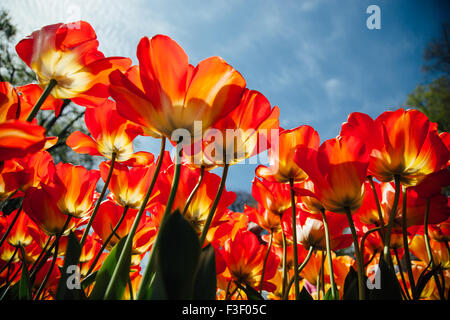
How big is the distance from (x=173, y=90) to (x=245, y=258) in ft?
1.41

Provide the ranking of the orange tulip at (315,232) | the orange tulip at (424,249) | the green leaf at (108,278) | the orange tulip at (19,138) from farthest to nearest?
the orange tulip at (424,249)
the orange tulip at (315,232)
the green leaf at (108,278)
the orange tulip at (19,138)

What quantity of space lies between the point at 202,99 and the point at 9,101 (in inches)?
7.8

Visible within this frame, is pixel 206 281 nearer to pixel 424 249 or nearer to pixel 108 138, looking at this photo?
pixel 108 138

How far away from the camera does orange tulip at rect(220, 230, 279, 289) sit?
1.94 ft

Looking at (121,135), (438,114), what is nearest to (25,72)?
(121,135)

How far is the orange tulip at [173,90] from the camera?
0.90 ft

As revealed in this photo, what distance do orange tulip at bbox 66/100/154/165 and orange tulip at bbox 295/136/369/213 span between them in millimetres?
260

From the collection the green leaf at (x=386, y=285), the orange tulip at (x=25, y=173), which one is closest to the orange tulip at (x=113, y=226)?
the orange tulip at (x=25, y=173)

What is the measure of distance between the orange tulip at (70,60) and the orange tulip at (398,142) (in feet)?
1.08

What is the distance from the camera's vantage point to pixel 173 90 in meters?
0.28

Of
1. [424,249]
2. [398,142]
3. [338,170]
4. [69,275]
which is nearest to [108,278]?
[69,275]

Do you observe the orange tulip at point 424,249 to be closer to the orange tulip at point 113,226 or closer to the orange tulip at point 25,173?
the orange tulip at point 113,226

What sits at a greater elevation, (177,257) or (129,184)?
(129,184)
